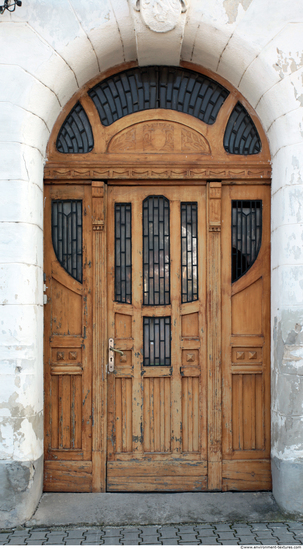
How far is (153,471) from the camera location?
4082 millimetres

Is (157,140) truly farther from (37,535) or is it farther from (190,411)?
(37,535)

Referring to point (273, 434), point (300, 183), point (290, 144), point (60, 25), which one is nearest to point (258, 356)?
point (273, 434)

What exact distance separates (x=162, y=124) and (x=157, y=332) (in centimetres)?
198

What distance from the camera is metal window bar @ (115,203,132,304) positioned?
164 inches

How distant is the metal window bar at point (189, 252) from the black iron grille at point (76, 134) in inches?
Answer: 42.7

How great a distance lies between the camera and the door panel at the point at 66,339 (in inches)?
162

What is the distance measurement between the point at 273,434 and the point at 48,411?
2.08 m

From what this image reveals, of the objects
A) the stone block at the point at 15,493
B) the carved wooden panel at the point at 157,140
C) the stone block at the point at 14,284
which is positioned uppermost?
the carved wooden panel at the point at 157,140

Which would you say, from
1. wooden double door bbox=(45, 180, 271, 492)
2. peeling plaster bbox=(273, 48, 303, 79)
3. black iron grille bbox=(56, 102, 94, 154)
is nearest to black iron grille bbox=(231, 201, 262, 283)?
wooden double door bbox=(45, 180, 271, 492)

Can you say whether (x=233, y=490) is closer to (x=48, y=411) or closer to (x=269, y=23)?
(x=48, y=411)

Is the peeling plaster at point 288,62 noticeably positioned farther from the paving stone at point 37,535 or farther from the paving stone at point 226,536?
the paving stone at point 37,535

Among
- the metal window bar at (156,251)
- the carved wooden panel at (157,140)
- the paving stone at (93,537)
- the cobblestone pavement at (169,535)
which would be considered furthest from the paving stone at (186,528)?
the carved wooden panel at (157,140)

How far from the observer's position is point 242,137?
4164mm

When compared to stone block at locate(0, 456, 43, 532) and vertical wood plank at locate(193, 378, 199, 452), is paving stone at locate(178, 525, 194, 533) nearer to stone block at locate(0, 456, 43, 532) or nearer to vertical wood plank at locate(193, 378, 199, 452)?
vertical wood plank at locate(193, 378, 199, 452)
